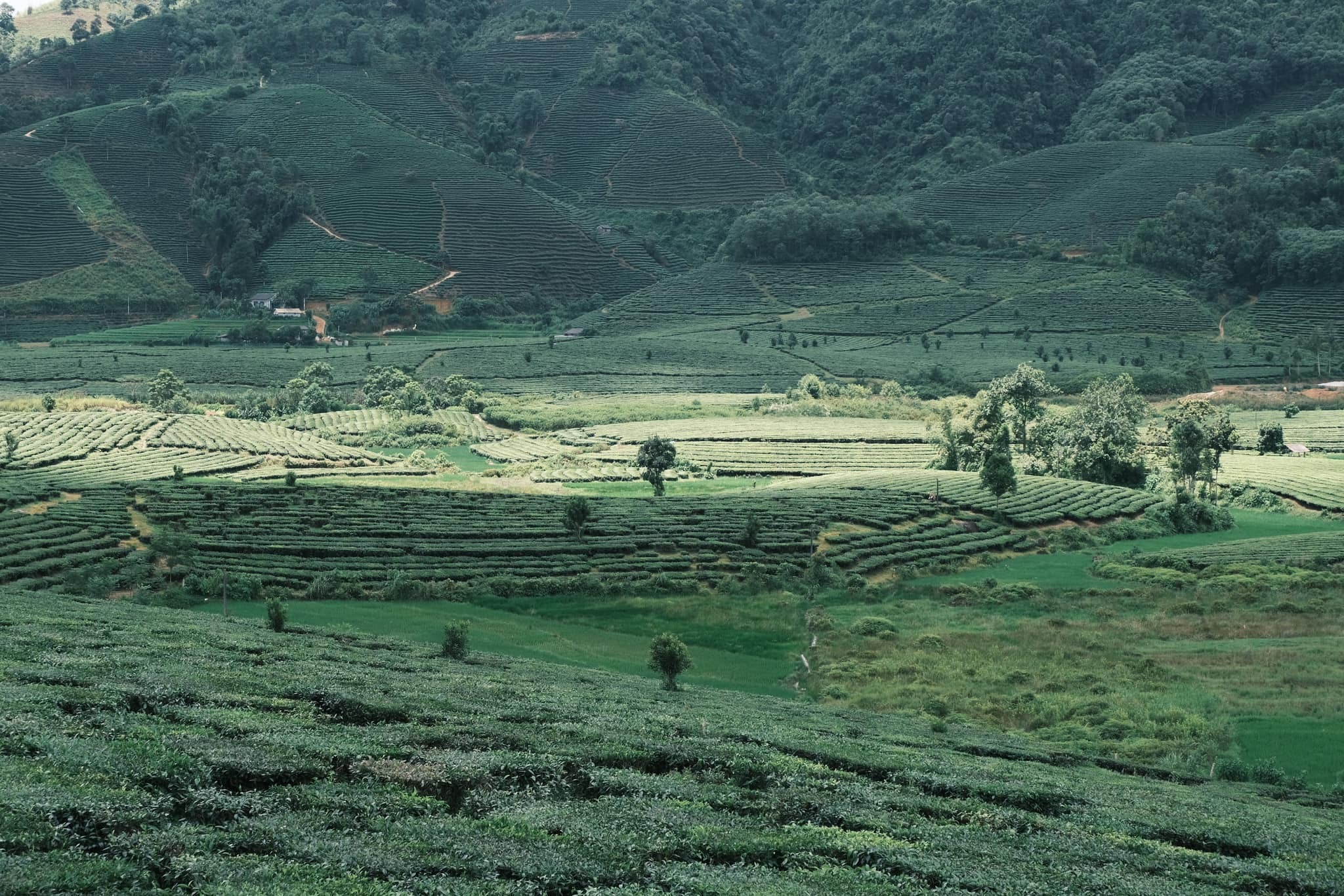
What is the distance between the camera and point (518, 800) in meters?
18.5

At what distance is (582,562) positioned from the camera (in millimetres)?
60000

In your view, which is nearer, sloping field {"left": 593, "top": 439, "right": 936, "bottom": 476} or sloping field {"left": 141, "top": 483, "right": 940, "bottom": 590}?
sloping field {"left": 141, "top": 483, "right": 940, "bottom": 590}

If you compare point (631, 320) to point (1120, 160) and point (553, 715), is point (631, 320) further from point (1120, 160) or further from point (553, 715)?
point (553, 715)

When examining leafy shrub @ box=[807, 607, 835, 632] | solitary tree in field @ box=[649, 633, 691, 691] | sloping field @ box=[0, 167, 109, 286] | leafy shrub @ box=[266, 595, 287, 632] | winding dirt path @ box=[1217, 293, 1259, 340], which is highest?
sloping field @ box=[0, 167, 109, 286]

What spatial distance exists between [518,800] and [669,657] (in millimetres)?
17966

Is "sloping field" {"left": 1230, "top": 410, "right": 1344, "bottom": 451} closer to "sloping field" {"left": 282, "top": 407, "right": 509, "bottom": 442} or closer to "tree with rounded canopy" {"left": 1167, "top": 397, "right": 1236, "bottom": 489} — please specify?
"tree with rounded canopy" {"left": 1167, "top": 397, "right": 1236, "bottom": 489}

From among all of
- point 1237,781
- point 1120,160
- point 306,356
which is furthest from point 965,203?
point 1237,781

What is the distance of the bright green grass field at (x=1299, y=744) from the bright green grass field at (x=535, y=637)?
538 inches

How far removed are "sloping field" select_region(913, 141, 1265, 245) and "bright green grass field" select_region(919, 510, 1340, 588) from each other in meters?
109

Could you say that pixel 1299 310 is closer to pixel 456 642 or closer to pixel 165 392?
pixel 165 392

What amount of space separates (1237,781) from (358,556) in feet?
127

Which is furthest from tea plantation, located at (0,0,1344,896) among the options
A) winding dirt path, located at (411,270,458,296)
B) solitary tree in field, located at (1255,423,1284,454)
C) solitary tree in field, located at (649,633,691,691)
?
winding dirt path, located at (411,270,458,296)

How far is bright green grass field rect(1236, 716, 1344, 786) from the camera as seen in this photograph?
32.7m

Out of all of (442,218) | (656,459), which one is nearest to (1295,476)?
(656,459)
